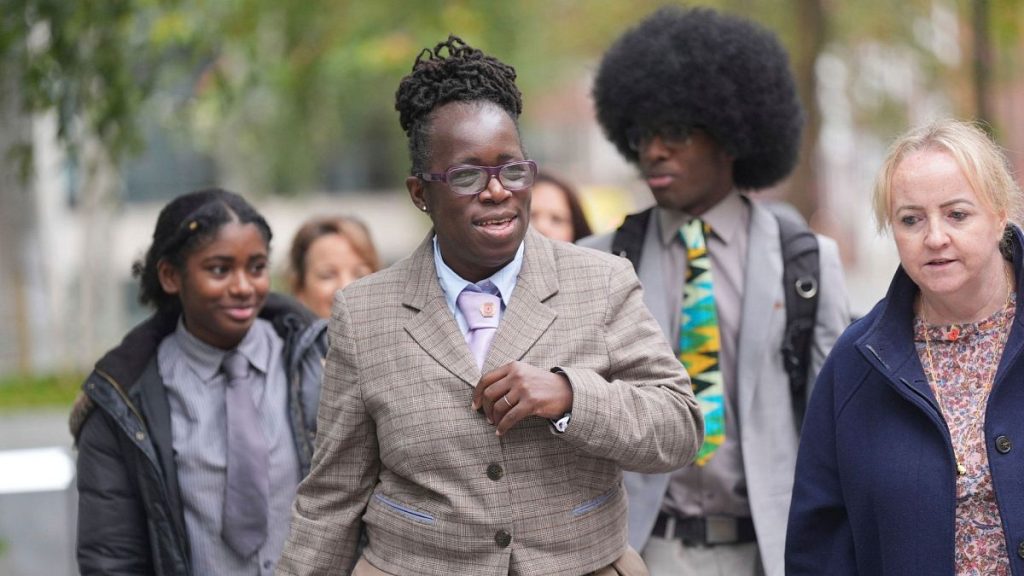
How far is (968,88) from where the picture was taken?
1636cm

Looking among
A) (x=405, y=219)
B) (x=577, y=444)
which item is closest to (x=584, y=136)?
(x=405, y=219)

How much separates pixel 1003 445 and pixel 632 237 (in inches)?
67.6

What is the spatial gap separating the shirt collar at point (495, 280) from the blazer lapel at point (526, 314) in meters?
0.02

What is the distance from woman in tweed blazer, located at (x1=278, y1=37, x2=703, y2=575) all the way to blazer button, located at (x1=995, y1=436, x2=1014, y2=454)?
70 cm

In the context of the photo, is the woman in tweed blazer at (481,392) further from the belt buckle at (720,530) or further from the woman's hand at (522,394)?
the belt buckle at (720,530)

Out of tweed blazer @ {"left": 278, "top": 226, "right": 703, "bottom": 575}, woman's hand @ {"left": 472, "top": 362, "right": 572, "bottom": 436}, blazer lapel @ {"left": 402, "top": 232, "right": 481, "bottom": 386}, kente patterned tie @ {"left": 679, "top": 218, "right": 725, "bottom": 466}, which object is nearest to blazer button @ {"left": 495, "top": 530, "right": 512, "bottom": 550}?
tweed blazer @ {"left": 278, "top": 226, "right": 703, "bottom": 575}

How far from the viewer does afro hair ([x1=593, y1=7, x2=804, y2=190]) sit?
184 inches

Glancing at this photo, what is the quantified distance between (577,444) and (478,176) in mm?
694

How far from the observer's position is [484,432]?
3281 millimetres

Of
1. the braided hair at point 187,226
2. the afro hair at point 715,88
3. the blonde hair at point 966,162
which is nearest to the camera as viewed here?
the blonde hair at point 966,162

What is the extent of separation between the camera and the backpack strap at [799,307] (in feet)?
14.1

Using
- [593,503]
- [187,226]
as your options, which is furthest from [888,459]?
[187,226]

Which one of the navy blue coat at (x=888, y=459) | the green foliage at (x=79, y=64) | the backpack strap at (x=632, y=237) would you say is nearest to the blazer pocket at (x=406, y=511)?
the navy blue coat at (x=888, y=459)

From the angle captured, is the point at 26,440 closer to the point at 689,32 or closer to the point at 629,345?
the point at 689,32
